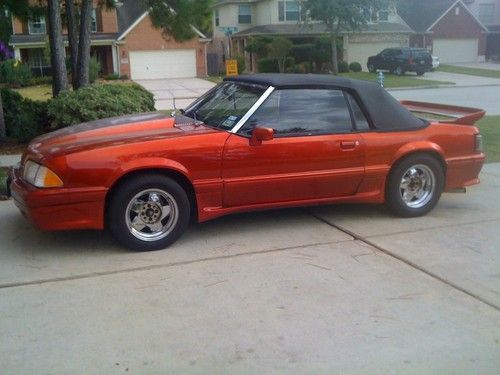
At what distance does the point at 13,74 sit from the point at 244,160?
33.8m

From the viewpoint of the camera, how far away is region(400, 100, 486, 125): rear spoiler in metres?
6.72

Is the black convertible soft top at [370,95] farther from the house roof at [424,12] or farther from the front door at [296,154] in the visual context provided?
the house roof at [424,12]

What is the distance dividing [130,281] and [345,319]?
1.68m

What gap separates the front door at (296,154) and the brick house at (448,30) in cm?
4638

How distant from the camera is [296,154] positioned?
18.6 feet

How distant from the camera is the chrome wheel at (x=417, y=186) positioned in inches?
248

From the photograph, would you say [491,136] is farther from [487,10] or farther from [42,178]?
[487,10]

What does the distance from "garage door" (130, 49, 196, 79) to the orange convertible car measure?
122 ft

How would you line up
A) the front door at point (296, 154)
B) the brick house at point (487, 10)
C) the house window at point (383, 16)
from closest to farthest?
1. the front door at point (296, 154)
2. the house window at point (383, 16)
3. the brick house at point (487, 10)

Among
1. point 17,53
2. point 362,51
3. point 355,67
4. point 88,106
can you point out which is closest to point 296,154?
point 88,106

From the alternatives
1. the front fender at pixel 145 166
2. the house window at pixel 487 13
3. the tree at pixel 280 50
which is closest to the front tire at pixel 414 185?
the front fender at pixel 145 166

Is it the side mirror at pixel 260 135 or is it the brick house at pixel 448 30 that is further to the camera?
the brick house at pixel 448 30

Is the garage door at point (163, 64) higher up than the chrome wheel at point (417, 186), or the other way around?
the garage door at point (163, 64)

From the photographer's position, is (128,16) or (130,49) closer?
(130,49)
